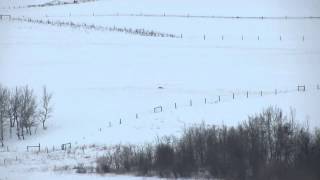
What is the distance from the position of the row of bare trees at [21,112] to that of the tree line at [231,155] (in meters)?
22.6

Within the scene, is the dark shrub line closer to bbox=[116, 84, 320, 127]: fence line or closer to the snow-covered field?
the snow-covered field

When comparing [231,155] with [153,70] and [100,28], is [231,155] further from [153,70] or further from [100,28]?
[100,28]

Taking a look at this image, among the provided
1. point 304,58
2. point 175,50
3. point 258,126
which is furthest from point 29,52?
point 258,126

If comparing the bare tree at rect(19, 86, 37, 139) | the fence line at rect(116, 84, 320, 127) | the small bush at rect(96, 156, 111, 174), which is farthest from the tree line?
the bare tree at rect(19, 86, 37, 139)

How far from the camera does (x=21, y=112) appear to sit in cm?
5509

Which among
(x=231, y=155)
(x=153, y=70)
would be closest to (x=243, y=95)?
(x=153, y=70)

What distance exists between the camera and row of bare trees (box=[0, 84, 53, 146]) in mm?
54312

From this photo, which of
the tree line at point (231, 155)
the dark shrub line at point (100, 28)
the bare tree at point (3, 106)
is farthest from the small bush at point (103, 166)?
the dark shrub line at point (100, 28)

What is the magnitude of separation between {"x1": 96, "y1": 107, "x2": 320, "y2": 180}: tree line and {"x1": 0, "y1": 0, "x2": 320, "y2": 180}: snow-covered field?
3560 mm

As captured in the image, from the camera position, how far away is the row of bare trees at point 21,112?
5431 centimetres

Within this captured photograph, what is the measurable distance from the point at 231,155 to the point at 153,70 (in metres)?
39.5

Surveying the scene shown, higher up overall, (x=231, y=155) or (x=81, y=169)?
(x=231, y=155)

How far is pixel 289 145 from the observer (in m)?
30.9

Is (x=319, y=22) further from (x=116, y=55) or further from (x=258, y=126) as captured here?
(x=258, y=126)
